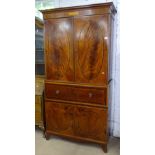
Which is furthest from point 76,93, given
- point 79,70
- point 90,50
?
point 90,50

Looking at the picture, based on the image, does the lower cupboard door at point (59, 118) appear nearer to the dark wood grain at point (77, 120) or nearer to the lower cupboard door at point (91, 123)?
the dark wood grain at point (77, 120)

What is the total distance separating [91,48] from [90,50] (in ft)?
0.09

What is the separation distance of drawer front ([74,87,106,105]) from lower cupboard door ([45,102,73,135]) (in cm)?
23

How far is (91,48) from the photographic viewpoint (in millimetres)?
2207

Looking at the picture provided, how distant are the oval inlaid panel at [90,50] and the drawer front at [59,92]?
33 centimetres

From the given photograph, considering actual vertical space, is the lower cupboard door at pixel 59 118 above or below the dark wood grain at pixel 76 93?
below

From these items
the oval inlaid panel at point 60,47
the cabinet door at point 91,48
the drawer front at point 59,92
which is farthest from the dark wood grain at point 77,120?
the oval inlaid panel at point 60,47

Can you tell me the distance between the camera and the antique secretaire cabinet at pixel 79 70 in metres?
2.17

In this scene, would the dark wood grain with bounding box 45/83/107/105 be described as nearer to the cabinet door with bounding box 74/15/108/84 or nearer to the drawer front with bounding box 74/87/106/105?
the drawer front with bounding box 74/87/106/105

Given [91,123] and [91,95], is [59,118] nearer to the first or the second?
[91,123]
